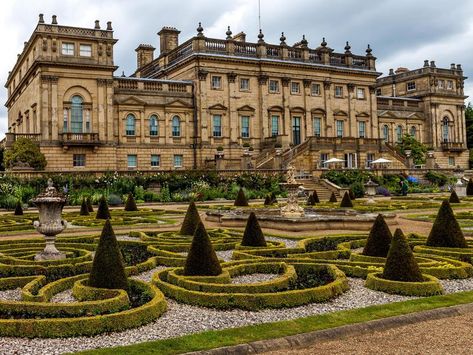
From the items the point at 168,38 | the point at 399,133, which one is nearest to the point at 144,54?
the point at 168,38

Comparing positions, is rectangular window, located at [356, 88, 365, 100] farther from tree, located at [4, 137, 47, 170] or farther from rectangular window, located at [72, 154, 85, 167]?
tree, located at [4, 137, 47, 170]

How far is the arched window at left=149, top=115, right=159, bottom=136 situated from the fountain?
3284cm

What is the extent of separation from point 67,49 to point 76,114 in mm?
4791

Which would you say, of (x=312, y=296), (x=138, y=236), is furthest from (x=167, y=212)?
(x=312, y=296)

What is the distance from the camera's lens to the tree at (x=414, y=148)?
54.9 metres

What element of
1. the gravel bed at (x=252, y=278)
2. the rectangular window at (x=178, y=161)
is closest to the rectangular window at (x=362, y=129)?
the rectangular window at (x=178, y=161)

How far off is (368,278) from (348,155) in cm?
4007

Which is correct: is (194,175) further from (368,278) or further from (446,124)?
(446,124)

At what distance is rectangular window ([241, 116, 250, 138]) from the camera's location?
4809cm

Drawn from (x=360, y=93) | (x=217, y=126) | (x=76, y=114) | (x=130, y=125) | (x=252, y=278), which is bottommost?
(x=252, y=278)

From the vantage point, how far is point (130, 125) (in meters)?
43.8

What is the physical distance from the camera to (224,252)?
13.3 m

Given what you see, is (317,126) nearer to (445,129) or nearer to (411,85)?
(411,85)

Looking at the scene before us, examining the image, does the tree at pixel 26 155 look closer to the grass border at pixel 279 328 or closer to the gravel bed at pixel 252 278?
the gravel bed at pixel 252 278
